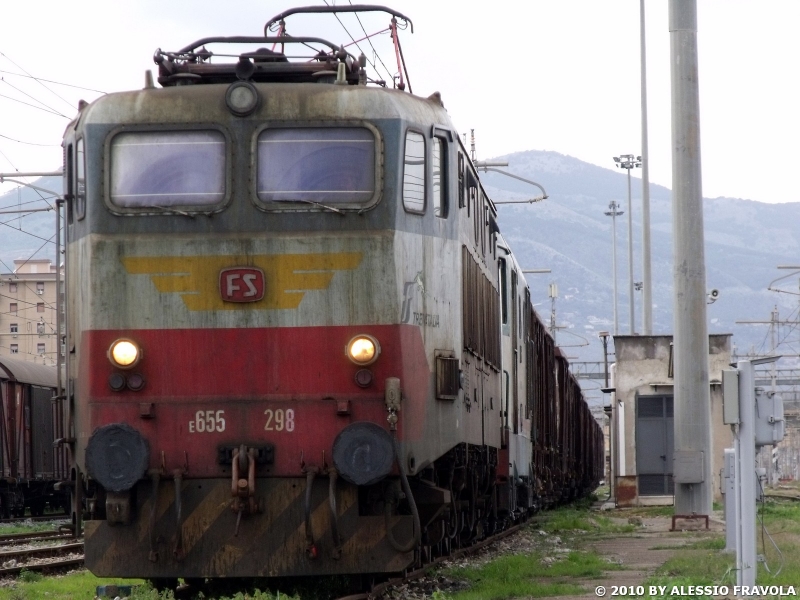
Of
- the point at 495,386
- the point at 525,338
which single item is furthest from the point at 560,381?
the point at 495,386

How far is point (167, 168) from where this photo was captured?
1010cm

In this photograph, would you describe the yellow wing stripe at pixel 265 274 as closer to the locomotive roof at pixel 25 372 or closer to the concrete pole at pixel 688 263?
the concrete pole at pixel 688 263

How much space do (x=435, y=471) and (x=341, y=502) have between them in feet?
4.96

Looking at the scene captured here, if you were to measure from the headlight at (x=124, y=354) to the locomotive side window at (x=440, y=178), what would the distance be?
2580 mm

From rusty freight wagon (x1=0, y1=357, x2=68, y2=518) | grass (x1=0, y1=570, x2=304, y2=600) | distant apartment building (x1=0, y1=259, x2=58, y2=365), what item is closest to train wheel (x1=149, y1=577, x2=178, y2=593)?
grass (x1=0, y1=570, x2=304, y2=600)

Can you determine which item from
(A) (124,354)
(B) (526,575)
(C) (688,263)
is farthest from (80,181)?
(C) (688,263)

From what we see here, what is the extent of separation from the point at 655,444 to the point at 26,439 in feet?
47.0

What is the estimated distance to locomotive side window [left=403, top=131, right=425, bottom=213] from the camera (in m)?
10.2

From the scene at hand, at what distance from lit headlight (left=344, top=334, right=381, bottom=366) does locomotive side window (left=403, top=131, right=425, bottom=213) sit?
1.09 metres

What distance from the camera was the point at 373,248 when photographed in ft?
32.7

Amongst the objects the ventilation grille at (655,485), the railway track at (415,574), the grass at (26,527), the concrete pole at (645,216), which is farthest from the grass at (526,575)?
the concrete pole at (645,216)

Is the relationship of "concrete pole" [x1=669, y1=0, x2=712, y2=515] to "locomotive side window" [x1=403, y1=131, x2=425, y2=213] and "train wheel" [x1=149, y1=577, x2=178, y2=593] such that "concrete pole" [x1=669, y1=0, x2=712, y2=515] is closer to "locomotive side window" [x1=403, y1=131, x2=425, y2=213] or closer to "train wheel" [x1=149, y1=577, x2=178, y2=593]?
"locomotive side window" [x1=403, y1=131, x2=425, y2=213]

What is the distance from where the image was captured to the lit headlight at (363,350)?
9.83 m

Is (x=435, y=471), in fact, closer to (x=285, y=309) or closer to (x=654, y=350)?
(x=285, y=309)
